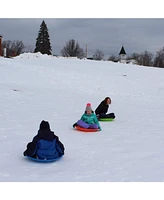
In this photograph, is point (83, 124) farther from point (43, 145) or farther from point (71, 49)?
point (71, 49)

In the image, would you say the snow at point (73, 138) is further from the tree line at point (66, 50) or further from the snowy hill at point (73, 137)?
the tree line at point (66, 50)

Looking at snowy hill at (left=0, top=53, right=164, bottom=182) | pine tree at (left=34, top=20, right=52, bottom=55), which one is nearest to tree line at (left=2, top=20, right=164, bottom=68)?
pine tree at (left=34, top=20, right=52, bottom=55)

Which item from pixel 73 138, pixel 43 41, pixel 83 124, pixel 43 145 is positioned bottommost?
pixel 73 138

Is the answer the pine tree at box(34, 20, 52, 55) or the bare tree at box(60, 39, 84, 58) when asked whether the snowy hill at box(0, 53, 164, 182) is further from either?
the bare tree at box(60, 39, 84, 58)

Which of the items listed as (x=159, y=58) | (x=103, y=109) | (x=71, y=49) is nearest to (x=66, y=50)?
(x=71, y=49)

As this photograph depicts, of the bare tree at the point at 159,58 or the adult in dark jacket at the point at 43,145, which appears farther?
the bare tree at the point at 159,58

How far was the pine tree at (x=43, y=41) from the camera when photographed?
60.6 metres

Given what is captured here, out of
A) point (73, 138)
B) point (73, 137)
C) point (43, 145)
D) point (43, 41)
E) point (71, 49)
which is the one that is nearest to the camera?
point (43, 145)

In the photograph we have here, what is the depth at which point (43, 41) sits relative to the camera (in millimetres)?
60750

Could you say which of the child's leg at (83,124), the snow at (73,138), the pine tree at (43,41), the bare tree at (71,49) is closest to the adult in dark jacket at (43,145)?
the snow at (73,138)

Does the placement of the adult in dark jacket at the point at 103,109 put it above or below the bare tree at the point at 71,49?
below

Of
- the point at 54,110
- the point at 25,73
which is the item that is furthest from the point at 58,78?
the point at 54,110

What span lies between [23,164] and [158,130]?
5.01 m

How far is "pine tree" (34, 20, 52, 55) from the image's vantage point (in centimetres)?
6059
